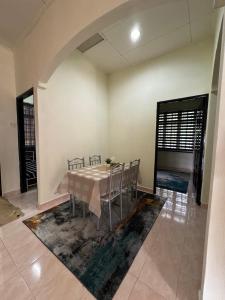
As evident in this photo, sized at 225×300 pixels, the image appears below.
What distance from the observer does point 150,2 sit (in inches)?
45.9

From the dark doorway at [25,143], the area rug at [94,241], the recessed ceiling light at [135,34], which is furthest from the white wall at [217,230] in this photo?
the dark doorway at [25,143]

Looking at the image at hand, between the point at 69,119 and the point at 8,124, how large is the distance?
1304 millimetres

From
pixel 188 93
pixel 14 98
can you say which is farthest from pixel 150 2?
pixel 14 98

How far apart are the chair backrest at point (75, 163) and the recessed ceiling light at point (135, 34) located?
2662 mm

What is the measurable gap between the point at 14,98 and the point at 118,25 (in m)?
2.53

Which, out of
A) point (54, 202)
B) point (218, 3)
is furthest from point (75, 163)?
point (218, 3)

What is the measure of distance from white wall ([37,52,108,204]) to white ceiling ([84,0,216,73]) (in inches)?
22.2

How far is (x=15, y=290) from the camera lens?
1.15 meters

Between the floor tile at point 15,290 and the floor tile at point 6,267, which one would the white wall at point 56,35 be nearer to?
the floor tile at point 6,267

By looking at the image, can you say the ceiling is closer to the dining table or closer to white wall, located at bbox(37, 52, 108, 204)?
white wall, located at bbox(37, 52, 108, 204)

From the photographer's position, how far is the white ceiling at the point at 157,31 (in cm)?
199

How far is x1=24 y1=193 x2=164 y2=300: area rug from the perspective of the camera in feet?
4.17

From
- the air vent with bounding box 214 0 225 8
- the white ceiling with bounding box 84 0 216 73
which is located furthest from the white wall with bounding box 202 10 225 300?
the white ceiling with bounding box 84 0 216 73

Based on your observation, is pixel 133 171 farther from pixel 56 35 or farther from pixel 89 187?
pixel 56 35
